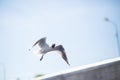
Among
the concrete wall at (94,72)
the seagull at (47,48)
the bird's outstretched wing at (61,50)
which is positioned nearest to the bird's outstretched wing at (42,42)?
the seagull at (47,48)

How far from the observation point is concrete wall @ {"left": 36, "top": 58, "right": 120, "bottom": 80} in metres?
6.65

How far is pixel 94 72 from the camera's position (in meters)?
6.96

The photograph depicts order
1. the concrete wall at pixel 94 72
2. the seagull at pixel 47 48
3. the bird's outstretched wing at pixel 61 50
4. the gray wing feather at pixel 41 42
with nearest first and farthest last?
the concrete wall at pixel 94 72
the seagull at pixel 47 48
the bird's outstretched wing at pixel 61 50
the gray wing feather at pixel 41 42

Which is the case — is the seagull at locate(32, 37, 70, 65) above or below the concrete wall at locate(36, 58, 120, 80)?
above

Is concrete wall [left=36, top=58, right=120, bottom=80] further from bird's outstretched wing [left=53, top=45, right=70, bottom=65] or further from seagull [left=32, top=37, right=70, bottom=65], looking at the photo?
bird's outstretched wing [left=53, top=45, right=70, bottom=65]

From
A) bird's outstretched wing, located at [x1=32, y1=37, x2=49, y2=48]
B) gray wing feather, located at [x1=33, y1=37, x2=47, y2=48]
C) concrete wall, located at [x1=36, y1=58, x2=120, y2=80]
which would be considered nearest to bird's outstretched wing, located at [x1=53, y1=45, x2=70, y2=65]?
bird's outstretched wing, located at [x1=32, y1=37, x2=49, y2=48]

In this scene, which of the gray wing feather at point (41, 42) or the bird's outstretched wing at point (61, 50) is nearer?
the bird's outstretched wing at point (61, 50)

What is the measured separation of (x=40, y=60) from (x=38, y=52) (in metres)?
0.40

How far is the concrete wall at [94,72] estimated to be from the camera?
6648 millimetres

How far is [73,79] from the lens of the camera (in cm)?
667

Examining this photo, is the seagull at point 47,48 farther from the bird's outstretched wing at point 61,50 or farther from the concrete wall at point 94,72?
the concrete wall at point 94,72

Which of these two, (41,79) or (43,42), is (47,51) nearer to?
(43,42)

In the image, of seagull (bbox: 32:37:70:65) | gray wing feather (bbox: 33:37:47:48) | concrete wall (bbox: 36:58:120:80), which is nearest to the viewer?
concrete wall (bbox: 36:58:120:80)

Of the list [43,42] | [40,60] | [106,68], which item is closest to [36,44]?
[43,42]
